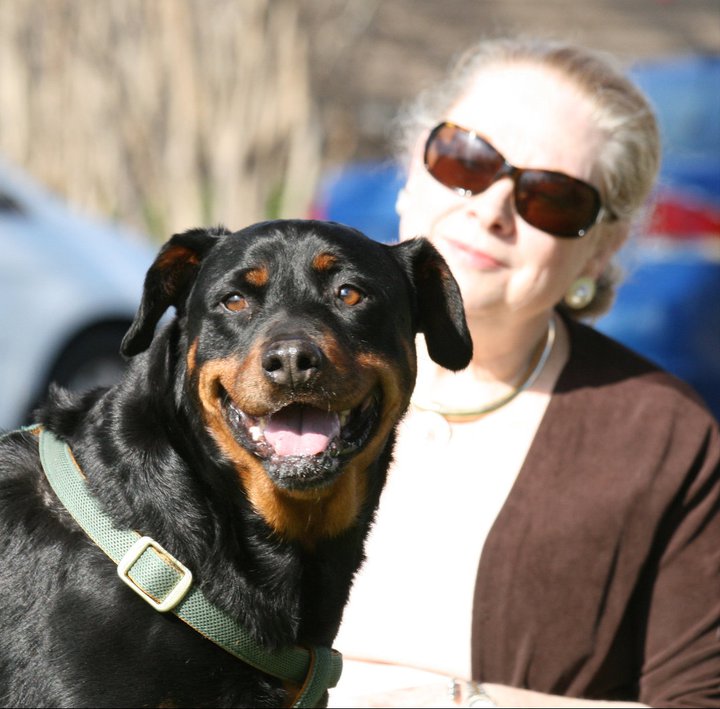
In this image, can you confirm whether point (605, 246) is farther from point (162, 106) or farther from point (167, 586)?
point (162, 106)

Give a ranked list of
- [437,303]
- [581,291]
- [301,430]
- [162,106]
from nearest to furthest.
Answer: [301,430]
[437,303]
[581,291]
[162,106]

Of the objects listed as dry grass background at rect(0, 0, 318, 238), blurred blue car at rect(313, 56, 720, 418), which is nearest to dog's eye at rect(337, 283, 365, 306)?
blurred blue car at rect(313, 56, 720, 418)

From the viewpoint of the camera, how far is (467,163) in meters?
3.30

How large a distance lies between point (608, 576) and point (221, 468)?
3.52ft

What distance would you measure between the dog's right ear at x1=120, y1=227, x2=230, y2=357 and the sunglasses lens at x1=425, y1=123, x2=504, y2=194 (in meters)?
0.75

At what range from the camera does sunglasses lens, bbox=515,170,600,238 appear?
328cm

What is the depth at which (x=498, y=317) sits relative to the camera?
3.29 meters

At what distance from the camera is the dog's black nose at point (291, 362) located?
2428 millimetres

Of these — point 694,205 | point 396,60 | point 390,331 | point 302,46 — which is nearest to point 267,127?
point 302,46

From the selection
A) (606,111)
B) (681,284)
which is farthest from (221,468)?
(681,284)

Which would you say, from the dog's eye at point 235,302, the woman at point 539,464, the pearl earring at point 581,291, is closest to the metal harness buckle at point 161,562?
the dog's eye at point 235,302

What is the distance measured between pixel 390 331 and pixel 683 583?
3.30 ft

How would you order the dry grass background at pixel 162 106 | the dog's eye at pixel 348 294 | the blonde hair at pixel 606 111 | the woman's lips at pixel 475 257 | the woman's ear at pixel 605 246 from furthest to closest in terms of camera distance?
the dry grass background at pixel 162 106
the woman's ear at pixel 605 246
the blonde hair at pixel 606 111
the woman's lips at pixel 475 257
the dog's eye at pixel 348 294

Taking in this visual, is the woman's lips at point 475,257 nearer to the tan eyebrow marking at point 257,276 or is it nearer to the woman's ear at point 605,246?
the woman's ear at point 605,246
